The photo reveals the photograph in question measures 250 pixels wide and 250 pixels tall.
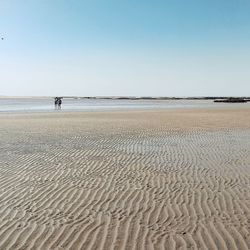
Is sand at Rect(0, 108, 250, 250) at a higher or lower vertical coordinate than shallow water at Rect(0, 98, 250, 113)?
higher

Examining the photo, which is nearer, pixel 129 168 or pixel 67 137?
pixel 129 168

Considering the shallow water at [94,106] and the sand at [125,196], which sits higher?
the sand at [125,196]

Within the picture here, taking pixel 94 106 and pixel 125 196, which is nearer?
pixel 125 196

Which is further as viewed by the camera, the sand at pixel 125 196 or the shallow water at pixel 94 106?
the shallow water at pixel 94 106

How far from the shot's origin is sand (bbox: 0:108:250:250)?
6824 millimetres

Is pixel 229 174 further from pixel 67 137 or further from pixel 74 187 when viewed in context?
pixel 67 137

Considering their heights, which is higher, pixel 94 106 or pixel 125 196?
pixel 125 196

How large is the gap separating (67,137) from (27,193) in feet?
39.0

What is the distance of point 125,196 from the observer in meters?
9.36

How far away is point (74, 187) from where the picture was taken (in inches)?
403

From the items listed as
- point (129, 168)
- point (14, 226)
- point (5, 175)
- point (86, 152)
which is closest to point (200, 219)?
point (14, 226)

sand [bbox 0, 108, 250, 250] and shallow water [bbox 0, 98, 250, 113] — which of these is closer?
sand [bbox 0, 108, 250, 250]

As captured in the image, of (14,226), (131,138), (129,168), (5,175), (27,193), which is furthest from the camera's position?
(131,138)

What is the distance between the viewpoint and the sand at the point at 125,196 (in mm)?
6824
